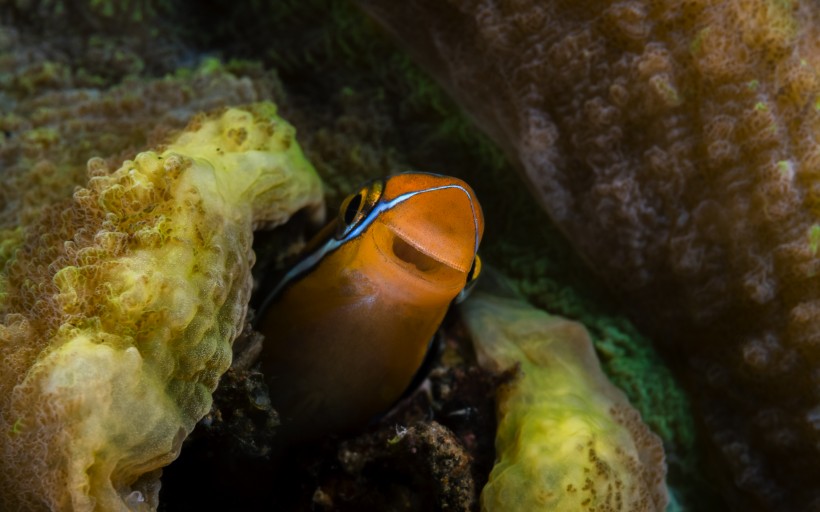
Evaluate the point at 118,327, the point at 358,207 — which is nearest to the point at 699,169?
the point at 358,207

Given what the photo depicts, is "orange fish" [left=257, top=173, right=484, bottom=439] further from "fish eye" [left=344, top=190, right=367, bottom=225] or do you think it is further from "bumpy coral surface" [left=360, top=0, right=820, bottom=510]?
"bumpy coral surface" [left=360, top=0, right=820, bottom=510]

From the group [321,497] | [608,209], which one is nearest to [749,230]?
[608,209]

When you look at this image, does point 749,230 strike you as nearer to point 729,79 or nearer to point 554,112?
point 729,79

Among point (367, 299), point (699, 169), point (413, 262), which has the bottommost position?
point (367, 299)

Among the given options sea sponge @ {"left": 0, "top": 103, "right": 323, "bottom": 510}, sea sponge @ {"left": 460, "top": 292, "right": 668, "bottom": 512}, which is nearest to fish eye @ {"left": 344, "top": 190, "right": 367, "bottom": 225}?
sea sponge @ {"left": 0, "top": 103, "right": 323, "bottom": 510}

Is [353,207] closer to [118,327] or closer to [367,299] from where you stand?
[367,299]

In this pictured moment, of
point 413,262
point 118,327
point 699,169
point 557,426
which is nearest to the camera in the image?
point 118,327
